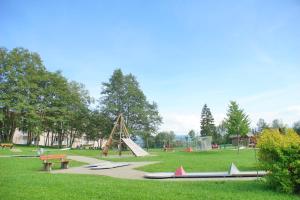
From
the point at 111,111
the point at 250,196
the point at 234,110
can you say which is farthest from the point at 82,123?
the point at 250,196

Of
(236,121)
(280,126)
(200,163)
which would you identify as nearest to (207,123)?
(236,121)

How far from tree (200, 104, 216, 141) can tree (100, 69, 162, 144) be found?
29.6 meters

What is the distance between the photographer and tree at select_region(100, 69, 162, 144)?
5884 cm

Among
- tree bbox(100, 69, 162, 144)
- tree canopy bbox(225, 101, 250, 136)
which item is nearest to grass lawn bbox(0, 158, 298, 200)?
tree canopy bbox(225, 101, 250, 136)

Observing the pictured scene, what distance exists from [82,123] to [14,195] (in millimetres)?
54163

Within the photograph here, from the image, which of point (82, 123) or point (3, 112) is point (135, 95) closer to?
point (82, 123)

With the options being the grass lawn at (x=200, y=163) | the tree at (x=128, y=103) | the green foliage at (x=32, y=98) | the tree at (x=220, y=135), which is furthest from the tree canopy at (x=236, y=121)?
the tree at (x=220, y=135)

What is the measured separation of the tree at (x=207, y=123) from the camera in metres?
86.7

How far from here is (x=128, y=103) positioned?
59.7 metres

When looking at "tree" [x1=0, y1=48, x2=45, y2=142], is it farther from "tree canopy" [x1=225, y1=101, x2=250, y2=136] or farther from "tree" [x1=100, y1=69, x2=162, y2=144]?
"tree canopy" [x1=225, y1=101, x2=250, y2=136]

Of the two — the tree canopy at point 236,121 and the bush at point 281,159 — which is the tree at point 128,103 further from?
the bush at point 281,159

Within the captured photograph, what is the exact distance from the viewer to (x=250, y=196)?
27.6ft

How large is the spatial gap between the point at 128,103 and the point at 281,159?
51.1 metres

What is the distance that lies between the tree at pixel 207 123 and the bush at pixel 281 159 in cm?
7765
